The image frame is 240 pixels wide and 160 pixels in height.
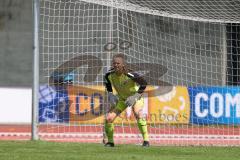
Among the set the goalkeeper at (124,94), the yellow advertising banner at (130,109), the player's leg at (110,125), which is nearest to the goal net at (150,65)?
the yellow advertising banner at (130,109)

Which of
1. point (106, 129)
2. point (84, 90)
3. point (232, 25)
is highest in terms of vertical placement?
point (232, 25)

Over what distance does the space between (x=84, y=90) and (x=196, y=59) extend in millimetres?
3667

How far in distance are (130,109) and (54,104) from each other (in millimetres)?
2352

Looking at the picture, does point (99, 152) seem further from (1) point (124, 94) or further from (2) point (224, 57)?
(2) point (224, 57)

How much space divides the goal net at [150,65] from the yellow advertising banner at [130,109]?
33 mm

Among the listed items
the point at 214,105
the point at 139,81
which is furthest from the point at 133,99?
the point at 214,105

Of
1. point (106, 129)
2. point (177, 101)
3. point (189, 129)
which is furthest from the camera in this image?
point (177, 101)

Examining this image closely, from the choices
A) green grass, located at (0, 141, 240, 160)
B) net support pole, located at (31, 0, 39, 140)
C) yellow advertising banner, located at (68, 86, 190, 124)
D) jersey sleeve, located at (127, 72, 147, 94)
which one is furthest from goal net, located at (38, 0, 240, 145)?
green grass, located at (0, 141, 240, 160)

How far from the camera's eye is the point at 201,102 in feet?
81.7

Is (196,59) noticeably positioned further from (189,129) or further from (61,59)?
(61,59)

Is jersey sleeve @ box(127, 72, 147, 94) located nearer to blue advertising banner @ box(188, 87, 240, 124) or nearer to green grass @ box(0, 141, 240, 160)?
green grass @ box(0, 141, 240, 160)

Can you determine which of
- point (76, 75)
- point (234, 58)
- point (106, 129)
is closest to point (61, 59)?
point (76, 75)

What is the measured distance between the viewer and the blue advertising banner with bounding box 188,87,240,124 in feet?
78.2

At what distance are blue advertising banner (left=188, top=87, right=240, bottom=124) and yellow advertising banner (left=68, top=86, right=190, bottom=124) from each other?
1.03 ft
